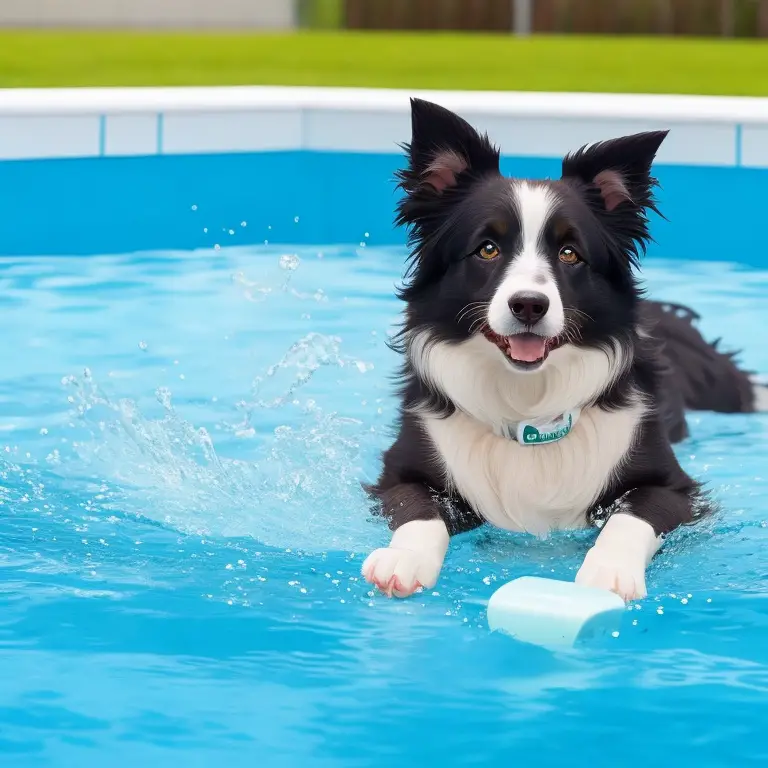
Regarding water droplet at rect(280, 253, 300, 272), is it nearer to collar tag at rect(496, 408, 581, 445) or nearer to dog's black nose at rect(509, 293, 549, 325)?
collar tag at rect(496, 408, 581, 445)

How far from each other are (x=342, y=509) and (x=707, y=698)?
1559mm

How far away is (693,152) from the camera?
8.30 meters

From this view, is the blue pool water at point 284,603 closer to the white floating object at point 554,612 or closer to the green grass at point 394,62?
the white floating object at point 554,612

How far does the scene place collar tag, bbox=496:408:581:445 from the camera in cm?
406

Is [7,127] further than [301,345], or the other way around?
[7,127]

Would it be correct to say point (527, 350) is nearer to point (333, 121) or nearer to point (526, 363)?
A: point (526, 363)

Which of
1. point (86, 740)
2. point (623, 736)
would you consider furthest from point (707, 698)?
point (86, 740)

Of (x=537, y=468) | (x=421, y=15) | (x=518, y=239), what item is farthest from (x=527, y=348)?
(x=421, y=15)

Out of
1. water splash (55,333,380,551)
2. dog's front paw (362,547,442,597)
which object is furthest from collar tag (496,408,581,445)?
dog's front paw (362,547,442,597)

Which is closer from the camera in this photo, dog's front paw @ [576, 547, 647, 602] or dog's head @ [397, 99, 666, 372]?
dog's front paw @ [576, 547, 647, 602]

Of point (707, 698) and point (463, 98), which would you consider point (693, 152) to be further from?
point (707, 698)

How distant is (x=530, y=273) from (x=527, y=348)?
244 millimetres

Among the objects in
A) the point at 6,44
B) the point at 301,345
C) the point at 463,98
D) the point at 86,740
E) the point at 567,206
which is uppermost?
the point at 6,44

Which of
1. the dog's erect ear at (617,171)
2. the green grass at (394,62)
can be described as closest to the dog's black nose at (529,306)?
the dog's erect ear at (617,171)
